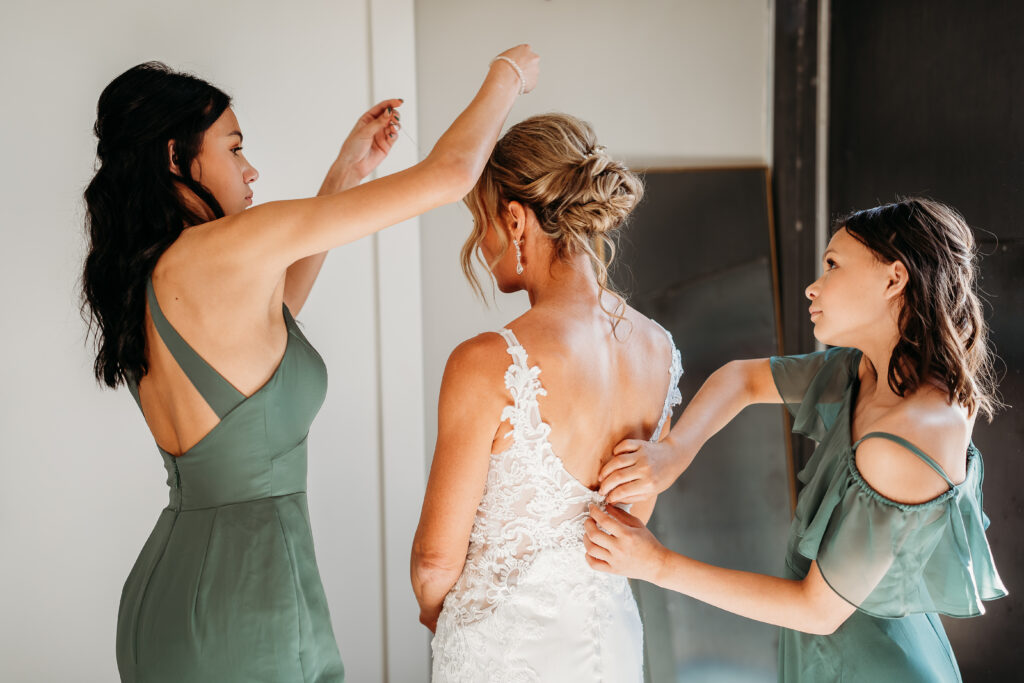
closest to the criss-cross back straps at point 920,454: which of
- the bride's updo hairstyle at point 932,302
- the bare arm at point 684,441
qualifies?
the bride's updo hairstyle at point 932,302

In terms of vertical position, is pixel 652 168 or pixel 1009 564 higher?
pixel 652 168

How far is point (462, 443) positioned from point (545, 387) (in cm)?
19

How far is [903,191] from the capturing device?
229 centimetres

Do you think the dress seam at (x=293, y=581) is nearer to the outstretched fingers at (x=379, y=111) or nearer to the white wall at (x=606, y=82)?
the outstretched fingers at (x=379, y=111)

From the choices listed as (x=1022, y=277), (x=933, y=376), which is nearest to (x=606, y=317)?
(x=933, y=376)

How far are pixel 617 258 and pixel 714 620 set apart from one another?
1346 millimetres

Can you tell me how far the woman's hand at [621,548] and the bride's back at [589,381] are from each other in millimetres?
94

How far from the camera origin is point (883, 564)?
4.11 feet

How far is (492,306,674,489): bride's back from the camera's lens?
55.6 inches

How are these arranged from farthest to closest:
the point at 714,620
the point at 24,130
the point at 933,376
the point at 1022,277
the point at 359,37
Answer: the point at 714,620
the point at 359,37
the point at 24,130
the point at 1022,277
the point at 933,376

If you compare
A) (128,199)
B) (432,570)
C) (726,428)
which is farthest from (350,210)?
(726,428)

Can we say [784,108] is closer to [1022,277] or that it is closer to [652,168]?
[652,168]

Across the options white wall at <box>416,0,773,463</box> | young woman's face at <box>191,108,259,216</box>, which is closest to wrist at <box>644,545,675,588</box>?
young woman's face at <box>191,108,259,216</box>

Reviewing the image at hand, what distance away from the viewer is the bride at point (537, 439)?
140 cm
